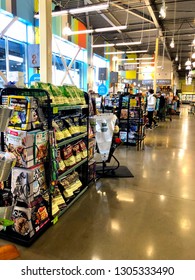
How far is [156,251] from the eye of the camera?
230 centimetres

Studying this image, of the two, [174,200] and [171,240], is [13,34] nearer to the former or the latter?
[174,200]

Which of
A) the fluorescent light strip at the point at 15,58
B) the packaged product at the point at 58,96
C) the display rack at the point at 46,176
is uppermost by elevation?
the fluorescent light strip at the point at 15,58

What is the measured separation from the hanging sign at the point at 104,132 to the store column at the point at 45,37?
117cm

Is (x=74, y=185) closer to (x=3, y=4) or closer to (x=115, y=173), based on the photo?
(x=115, y=173)

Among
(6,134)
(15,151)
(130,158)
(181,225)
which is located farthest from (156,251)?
(130,158)

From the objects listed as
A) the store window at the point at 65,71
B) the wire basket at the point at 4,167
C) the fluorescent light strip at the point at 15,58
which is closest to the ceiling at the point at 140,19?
the store window at the point at 65,71

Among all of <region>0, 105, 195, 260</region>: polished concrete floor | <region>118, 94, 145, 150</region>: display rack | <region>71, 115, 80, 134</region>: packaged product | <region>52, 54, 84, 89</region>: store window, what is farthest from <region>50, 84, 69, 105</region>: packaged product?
<region>52, 54, 84, 89</region>: store window

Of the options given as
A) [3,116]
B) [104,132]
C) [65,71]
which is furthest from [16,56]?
[3,116]

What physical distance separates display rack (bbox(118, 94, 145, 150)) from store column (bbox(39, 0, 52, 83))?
10.9 ft

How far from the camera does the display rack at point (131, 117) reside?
675 cm

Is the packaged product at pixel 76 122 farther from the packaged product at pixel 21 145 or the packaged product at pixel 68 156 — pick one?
the packaged product at pixel 21 145

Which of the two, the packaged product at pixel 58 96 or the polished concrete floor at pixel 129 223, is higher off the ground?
the packaged product at pixel 58 96

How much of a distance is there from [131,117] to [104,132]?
9.29 ft

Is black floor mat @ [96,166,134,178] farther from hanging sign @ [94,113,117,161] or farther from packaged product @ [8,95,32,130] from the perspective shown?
packaged product @ [8,95,32,130]
